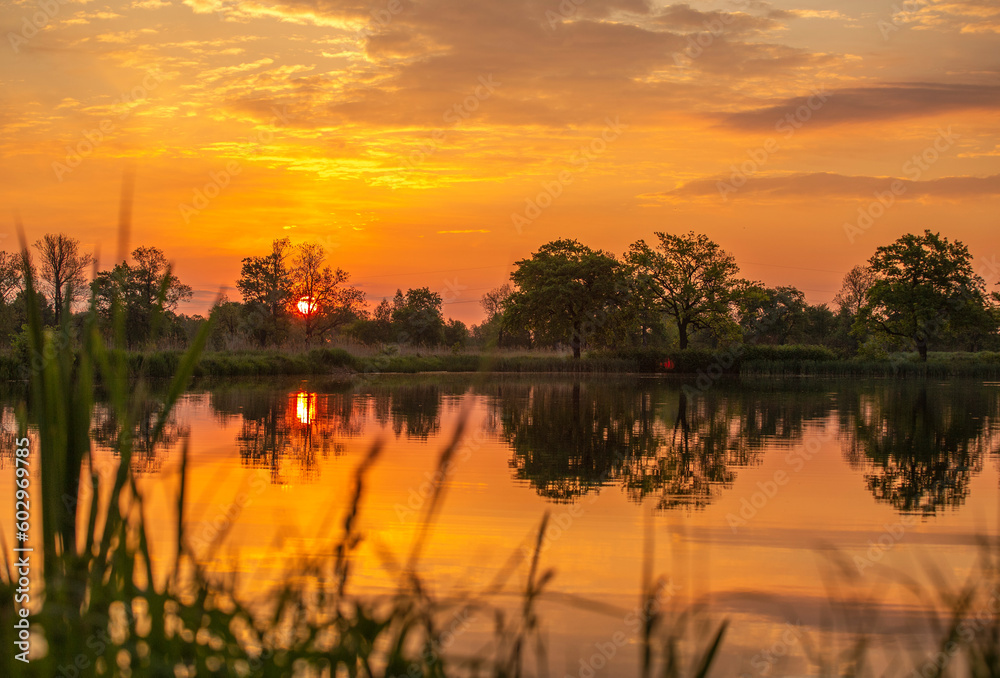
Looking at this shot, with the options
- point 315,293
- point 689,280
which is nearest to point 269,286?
point 315,293

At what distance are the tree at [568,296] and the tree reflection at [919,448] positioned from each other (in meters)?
30.8

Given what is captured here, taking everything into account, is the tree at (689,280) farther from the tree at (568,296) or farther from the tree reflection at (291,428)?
the tree reflection at (291,428)

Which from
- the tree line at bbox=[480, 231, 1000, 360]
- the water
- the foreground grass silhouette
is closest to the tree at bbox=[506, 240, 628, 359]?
the tree line at bbox=[480, 231, 1000, 360]

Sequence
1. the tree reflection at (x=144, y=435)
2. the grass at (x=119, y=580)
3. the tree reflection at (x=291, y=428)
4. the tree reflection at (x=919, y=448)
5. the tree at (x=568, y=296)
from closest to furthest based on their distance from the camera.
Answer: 1. the grass at (x=119, y=580)
2. the tree reflection at (x=919, y=448)
3. the tree reflection at (x=144, y=435)
4. the tree reflection at (x=291, y=428)
5. the tree at (x=568, y=296)

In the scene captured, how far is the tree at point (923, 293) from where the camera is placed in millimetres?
57750

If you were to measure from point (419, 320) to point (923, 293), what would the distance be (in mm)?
40519

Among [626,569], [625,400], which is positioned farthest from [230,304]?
[626,569]

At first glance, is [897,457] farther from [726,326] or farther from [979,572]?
[726,326]

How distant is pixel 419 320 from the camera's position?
76938mm

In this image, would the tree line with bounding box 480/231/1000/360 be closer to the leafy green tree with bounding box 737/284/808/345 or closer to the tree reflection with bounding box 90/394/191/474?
the leafy green tree with bounding box 737/284/808/345

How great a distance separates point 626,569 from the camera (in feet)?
20.5

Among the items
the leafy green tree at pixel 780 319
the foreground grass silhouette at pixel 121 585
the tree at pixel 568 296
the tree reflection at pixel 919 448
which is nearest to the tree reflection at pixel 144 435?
the foreground grass silhouette at pixel 121 585

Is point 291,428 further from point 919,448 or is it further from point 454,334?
point 454,334

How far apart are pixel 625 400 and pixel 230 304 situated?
2136 inches
